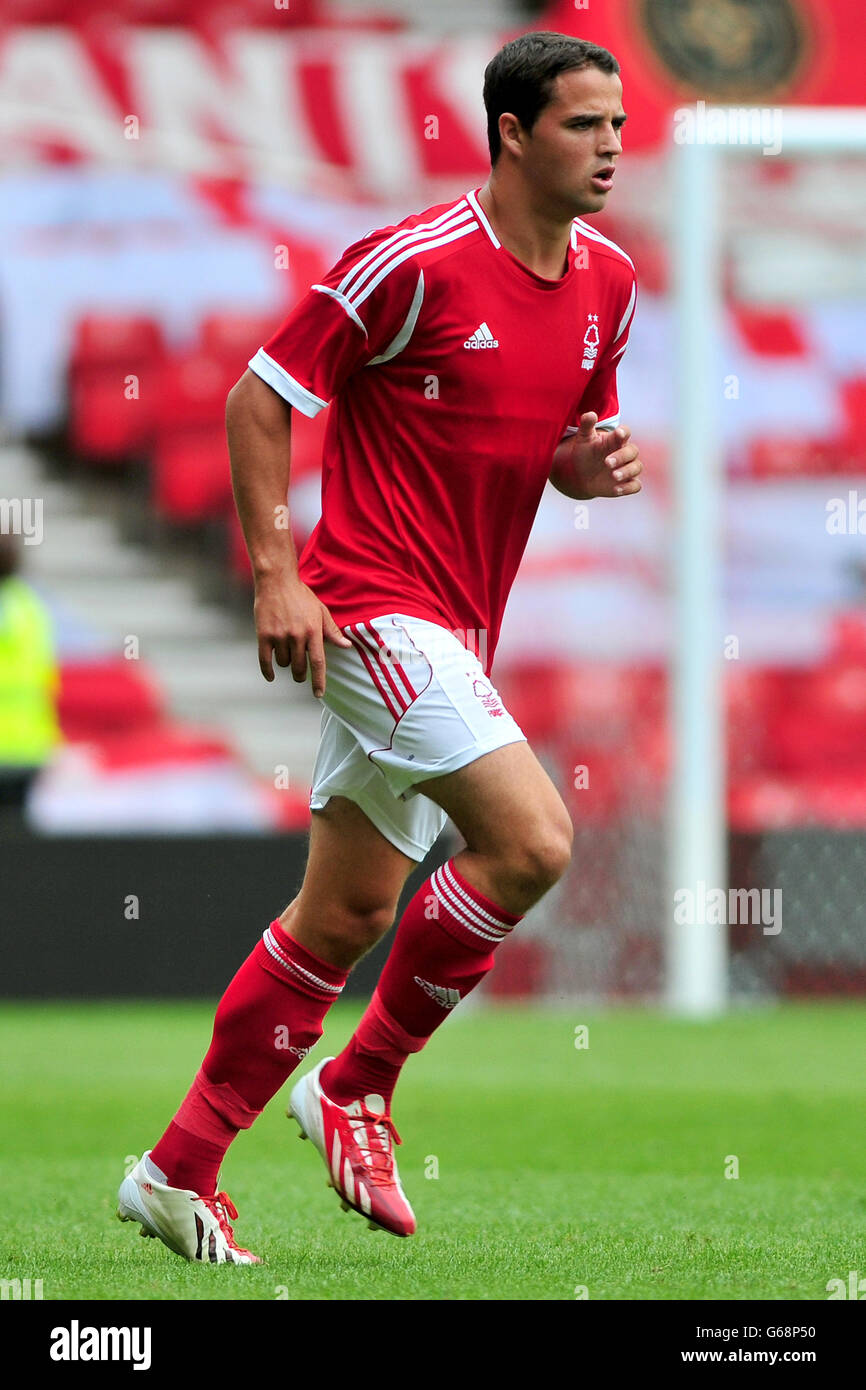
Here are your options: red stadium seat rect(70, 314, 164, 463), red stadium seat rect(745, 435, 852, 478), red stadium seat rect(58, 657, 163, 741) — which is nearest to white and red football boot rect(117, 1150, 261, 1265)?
red stadium seat rect(745, 435, 852, 478)

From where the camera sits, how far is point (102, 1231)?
4250 mm

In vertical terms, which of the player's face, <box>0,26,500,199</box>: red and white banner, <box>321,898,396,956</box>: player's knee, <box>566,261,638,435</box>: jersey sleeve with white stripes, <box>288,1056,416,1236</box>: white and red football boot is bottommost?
<box>288,1056,416,1236</box>: white and red football boot

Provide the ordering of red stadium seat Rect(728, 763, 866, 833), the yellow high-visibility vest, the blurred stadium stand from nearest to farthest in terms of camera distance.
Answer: the blurred stadium stand, the yellow high-visibility vest, red stadium seat Rect(728, 763, 866, 833)

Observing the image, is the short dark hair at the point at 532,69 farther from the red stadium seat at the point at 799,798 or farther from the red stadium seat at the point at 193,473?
the red stadium seat at the point at 193,473

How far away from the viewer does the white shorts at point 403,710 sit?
3.63 meters

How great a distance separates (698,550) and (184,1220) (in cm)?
552

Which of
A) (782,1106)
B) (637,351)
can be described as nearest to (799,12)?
(637,351)

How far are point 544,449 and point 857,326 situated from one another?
7.75 meters

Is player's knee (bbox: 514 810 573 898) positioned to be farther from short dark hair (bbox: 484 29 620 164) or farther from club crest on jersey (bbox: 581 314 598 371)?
short dark hair (bbox: 484 29 620 164)

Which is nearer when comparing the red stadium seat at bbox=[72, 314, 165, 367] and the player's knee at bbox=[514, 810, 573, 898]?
the player's knee at bbox=[514, 810, 573, 898]

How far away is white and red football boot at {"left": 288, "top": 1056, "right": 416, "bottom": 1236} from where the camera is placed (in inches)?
151

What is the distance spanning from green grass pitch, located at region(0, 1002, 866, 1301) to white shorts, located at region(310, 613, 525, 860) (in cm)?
79

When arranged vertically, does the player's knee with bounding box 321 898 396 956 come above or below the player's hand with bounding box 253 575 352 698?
below

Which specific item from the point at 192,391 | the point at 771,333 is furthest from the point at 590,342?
the point at 192,391
